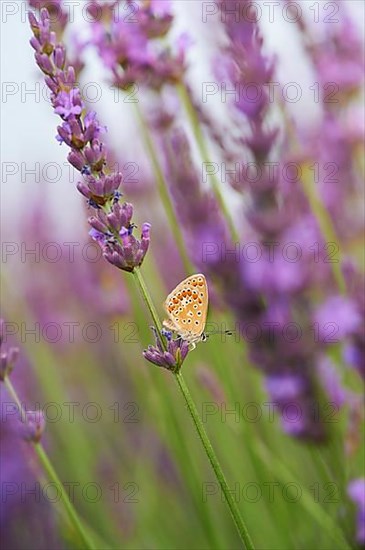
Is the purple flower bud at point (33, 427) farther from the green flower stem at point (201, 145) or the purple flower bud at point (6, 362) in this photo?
the green flower stem at point (201, 145)

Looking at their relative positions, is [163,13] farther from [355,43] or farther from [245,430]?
[245,430]

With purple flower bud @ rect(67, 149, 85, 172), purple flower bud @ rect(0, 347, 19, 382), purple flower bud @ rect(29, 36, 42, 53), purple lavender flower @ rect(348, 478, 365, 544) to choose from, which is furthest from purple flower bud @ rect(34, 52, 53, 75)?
purple lavender flower @ rect(348, 478, 365, 544)

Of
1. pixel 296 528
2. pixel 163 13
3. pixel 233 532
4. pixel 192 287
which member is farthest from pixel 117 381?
pixel 192 287

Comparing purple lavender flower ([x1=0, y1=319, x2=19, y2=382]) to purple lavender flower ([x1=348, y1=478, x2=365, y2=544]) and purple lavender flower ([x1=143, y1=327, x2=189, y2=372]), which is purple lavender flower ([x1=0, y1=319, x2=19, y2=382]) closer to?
purple lavender flower ([x1=143, y1=327, x2=189, y2=372])

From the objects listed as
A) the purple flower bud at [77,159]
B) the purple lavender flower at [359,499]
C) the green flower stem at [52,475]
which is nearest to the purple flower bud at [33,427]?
the green flower stem at [52,475]

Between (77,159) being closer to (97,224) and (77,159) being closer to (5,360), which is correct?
(97,224)
